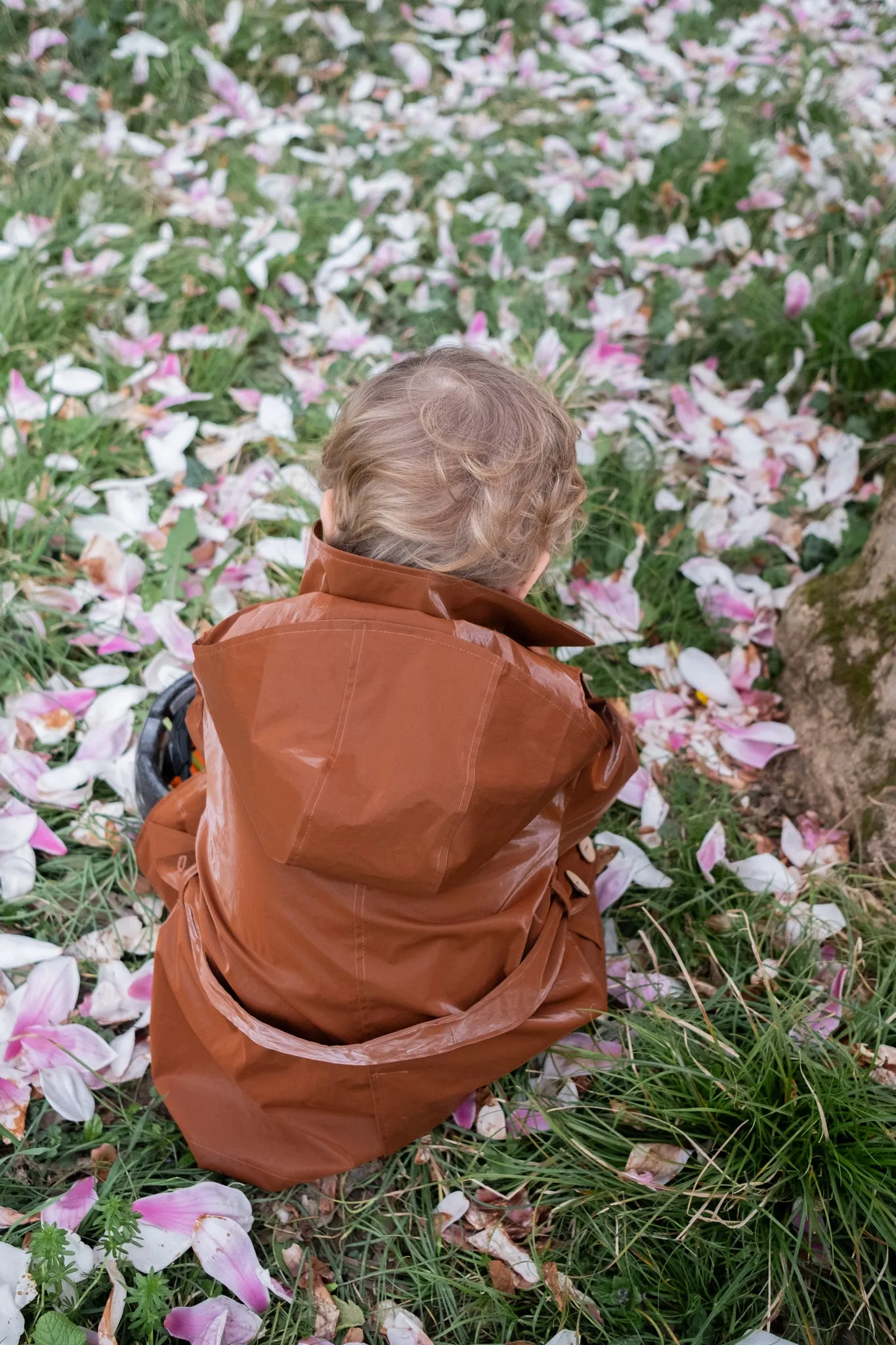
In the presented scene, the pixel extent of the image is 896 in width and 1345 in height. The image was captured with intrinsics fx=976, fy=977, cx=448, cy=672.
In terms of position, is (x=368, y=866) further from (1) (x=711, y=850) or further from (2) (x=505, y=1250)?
(1) (x=711, y=850)

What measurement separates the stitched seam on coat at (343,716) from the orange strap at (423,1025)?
0.40 m

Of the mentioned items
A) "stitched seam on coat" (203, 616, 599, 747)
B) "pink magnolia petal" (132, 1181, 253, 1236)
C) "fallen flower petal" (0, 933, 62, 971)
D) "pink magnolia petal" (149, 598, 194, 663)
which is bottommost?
"pink magnolia petal" (132, 1181, 253, 1236)

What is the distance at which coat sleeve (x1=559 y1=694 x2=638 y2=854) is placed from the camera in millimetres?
1458

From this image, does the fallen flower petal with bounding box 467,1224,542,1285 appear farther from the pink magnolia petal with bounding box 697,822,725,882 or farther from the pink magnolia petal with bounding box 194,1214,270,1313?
the pink magnolia petal with bounding box 697,822,725,882

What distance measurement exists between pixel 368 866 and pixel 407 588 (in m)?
0.33

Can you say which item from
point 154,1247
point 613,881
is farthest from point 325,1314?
point 613,881

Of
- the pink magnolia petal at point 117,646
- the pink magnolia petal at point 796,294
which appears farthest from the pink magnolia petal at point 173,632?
the pink magnolia petal at point 796,294

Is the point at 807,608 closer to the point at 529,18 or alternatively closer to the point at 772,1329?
the point at 772,1329

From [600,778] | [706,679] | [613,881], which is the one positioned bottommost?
[613,881]

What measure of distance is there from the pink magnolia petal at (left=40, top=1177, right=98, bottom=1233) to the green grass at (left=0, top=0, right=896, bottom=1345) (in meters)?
0.03

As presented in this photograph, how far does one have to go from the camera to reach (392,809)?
1084 millimetres

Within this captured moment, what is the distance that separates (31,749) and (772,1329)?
1.65 m

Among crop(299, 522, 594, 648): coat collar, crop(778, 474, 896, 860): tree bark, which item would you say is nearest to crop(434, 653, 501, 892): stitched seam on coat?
crop(299, 522, 594, 648): coat collar

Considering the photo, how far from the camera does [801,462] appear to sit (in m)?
2.47
